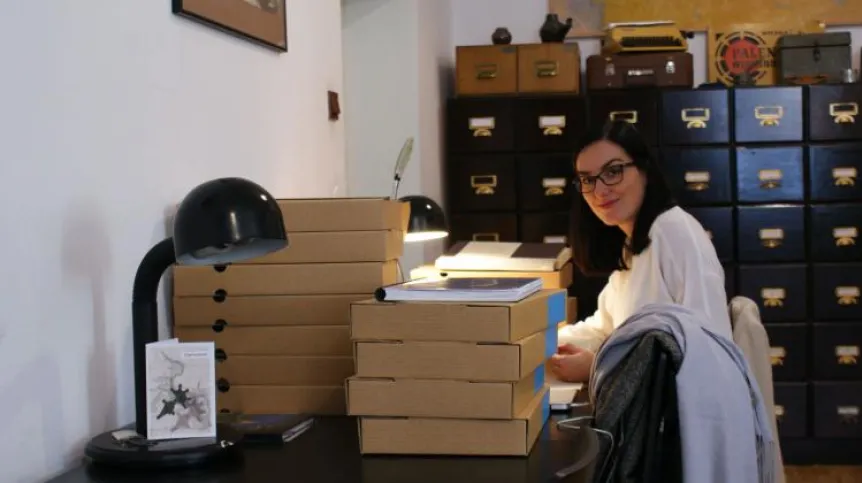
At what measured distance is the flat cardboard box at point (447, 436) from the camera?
135 centimetres

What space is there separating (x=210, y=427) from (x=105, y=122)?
1.58 feet

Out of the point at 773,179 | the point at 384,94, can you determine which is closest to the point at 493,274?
the point at 384,94

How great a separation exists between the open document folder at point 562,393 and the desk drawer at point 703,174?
8.74ft

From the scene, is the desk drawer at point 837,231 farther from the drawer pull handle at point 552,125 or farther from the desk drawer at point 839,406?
the drawer pull handle at point 552,125

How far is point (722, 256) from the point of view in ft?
14.8

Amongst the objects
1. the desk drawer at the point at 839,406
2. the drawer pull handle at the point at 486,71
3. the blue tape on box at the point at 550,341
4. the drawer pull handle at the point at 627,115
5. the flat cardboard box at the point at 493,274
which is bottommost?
the desk drawer at the point at 839,406

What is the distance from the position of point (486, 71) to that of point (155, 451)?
135 inches

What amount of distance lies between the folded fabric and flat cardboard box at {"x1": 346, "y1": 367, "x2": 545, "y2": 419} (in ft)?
0.94

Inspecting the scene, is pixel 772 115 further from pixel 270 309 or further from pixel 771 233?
pixel 270 309

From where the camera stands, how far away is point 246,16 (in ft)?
6.68

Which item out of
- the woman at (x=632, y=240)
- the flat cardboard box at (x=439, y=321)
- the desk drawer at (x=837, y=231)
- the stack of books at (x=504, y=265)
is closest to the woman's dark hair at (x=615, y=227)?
the woman at (x=632, y=240)

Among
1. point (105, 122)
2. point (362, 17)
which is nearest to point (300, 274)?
point (105, 122)

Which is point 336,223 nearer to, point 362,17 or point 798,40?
point 362,17

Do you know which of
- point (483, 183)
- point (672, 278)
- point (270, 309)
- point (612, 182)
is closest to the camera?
point (270, 309)
